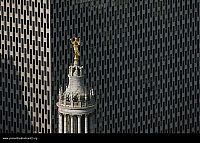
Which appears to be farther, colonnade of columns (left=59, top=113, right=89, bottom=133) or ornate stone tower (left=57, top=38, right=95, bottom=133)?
ornate stone tower (left=57, top=38, right=95, bottom=133)

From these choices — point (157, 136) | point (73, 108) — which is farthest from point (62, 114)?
point (157, 136)

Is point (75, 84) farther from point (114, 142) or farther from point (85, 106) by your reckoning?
point (114, 142)

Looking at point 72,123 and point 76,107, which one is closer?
point 72,123

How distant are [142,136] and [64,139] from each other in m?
1.84

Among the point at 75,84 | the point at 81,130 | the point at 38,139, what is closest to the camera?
the point at 38,139

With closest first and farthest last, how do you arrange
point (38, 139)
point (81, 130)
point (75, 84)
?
1. point (38, 139)
2. point (81, 130)
3. point (75, 84)

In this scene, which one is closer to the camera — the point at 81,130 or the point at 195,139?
the point at 195,139

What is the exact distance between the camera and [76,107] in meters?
101

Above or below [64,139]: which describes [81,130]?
below

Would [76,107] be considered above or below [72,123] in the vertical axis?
above

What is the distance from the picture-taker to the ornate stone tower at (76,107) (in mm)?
98250

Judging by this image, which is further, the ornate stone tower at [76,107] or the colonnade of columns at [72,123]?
the ornate stone tower at [76,107]

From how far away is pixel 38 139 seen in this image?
73.0 feet

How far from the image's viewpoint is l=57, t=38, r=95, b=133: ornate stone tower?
98.2 m
